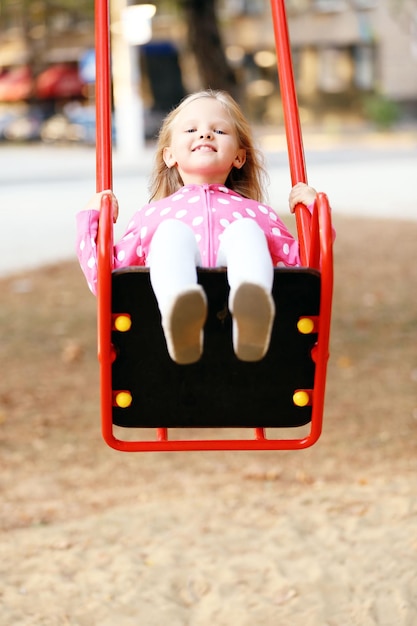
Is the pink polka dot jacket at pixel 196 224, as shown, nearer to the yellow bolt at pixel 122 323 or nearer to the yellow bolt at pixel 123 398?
the yellow bolt at pixel 122 323

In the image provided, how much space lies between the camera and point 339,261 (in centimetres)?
1084

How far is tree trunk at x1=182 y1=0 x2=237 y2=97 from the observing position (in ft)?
34.3

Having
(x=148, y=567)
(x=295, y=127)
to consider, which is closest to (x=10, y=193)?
(x=148, y=567)

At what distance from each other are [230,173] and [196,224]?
440 mm

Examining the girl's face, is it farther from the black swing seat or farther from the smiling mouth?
the black swing seat

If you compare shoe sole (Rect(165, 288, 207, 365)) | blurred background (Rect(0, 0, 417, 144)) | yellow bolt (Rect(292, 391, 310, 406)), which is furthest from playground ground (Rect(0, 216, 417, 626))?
blurred background (Rect(0, 0, 417, 144))

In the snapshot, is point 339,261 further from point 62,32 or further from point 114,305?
point 62,32

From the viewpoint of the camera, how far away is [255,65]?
1460 inches

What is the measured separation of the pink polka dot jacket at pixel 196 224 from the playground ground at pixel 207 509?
2.29m

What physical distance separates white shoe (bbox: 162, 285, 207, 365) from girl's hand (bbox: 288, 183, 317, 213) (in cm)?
63

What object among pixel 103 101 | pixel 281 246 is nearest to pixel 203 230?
pixel 281 246

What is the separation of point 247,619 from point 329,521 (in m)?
1.10

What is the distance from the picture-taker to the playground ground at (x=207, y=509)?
4.80m

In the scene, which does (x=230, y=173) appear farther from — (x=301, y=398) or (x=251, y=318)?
(x=251, y=318)
